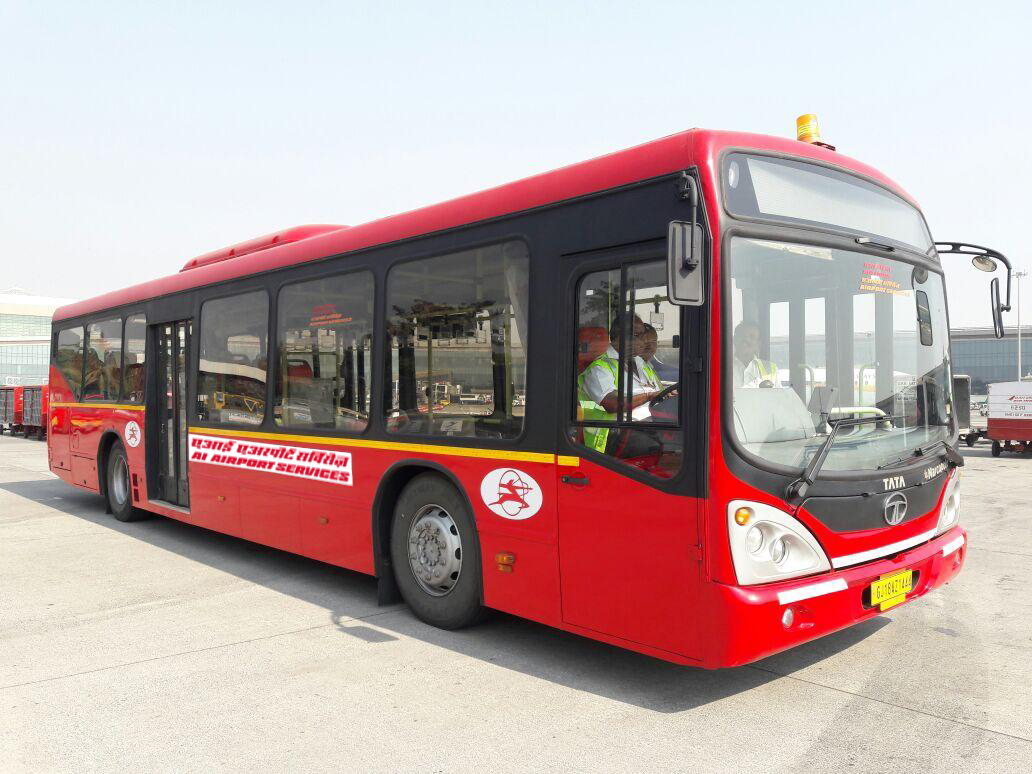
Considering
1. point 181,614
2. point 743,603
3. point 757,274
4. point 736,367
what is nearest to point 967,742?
point 743,603

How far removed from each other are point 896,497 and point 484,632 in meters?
2.65

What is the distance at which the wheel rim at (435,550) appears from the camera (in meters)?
5.58

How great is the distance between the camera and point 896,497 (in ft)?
14.8

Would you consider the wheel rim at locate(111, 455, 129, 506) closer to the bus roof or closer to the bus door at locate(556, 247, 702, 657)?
Result: the bus roof

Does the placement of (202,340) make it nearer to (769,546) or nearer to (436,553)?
(436,553)

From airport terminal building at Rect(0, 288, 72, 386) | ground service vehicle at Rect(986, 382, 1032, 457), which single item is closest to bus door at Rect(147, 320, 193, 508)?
ground service vehicle at Rect(986, 382, 1032, 457)

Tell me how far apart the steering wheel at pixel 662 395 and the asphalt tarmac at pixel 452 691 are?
4.94 ft

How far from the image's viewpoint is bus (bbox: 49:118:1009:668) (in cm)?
401

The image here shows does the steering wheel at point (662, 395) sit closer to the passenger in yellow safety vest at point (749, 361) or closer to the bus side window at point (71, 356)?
the passenger in yellow safety vest at point (749, 361)

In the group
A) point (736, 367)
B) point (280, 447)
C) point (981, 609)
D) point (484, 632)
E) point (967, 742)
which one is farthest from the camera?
point (280, 447)

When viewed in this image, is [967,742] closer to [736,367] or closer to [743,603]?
[743,603]

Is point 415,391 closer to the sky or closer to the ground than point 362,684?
closer to the sky

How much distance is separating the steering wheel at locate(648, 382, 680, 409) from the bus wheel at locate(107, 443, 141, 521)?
776cm

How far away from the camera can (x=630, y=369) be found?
4.38 meters
